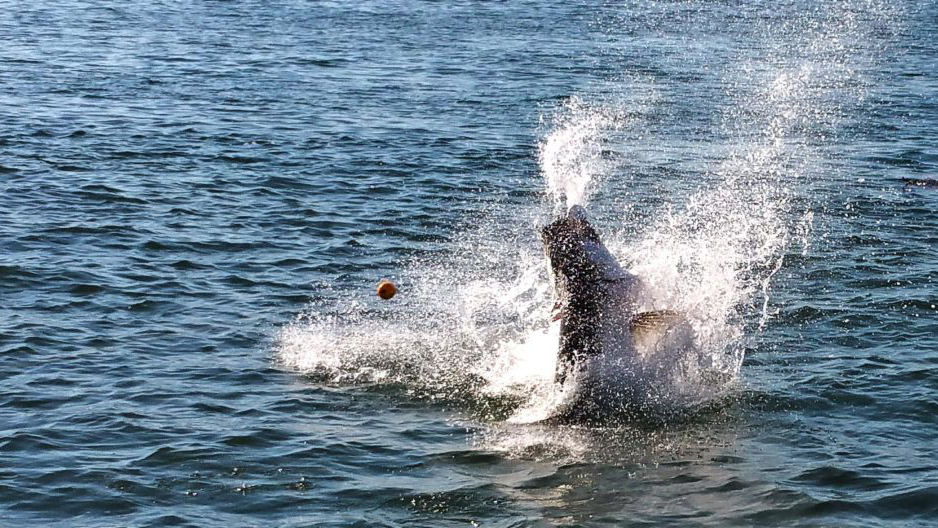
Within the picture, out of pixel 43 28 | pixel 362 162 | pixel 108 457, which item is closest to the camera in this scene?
pixel 108 457

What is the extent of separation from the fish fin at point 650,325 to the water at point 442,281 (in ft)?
2.32

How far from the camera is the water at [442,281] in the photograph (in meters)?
11.6

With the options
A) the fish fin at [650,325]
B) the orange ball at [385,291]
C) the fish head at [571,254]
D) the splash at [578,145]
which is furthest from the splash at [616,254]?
the orange ball at [385,291]

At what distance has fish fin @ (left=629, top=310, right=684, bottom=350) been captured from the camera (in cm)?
1279

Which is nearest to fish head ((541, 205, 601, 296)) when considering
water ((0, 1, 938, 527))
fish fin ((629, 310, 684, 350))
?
fish fin ((629, 310, 684, 350))

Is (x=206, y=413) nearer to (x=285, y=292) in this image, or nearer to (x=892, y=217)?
(x=285, y=292)

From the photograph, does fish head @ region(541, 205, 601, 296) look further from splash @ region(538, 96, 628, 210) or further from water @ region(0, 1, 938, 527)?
splash @ region(538, 96, 628, 210)

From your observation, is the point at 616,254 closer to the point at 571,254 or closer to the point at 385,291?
the point at 571,254

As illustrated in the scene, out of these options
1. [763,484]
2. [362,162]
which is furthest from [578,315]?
→ [362,162]

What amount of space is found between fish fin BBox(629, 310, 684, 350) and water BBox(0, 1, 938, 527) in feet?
2.32

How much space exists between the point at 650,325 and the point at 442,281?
4.89m

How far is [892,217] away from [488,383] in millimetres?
8695

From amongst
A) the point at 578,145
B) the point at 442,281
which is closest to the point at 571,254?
the point at 442,281

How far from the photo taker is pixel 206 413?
13164mm
